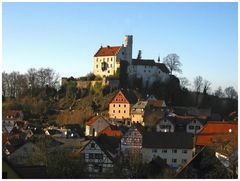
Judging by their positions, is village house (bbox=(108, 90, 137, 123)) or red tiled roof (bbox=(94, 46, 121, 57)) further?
red tiled roof (bbox=(94, 46, 121, 57))

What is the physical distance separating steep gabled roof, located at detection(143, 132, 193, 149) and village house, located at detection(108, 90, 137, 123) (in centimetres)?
1245

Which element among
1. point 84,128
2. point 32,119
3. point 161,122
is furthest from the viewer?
point 32,119

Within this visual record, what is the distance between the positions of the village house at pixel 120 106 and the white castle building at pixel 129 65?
193 inches

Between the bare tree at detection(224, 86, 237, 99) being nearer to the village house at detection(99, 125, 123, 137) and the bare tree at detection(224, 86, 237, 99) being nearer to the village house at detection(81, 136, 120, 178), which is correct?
the village house at detection(99, 125, 123, 137)

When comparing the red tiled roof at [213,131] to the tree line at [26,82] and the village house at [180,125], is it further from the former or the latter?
the tree line at [26,82]

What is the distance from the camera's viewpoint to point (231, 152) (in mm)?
13047

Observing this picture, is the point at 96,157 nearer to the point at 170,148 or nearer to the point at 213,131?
the point at 170,148

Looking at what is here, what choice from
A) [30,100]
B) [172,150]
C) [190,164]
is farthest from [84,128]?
[190,164]

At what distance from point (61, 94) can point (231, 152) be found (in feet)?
87.0

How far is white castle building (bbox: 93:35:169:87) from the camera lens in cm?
3922

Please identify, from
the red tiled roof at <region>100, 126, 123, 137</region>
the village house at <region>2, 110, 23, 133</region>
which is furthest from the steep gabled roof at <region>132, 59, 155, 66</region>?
the red tiled roof at <region>100, 126, 123, 137</region>

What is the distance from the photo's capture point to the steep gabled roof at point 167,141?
65.8 ft

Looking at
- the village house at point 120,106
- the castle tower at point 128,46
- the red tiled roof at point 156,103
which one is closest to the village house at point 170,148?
the red tiled roof at point 156,103

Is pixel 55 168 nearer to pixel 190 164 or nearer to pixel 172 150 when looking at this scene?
pixel 190 164
